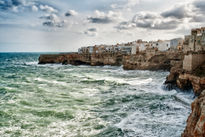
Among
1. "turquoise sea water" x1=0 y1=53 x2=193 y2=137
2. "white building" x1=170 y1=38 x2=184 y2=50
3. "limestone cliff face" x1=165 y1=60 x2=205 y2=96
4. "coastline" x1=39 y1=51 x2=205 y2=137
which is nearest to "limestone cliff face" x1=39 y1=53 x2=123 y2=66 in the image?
"coastline" x1=39 y1=51 x2=205 y2=137

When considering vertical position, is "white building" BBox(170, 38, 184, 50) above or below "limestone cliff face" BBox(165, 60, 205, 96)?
above

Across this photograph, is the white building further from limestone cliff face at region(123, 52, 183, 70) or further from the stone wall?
the stone wall

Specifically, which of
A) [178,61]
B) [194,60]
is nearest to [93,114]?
[194,60]

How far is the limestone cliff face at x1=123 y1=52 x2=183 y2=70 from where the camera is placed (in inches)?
1786

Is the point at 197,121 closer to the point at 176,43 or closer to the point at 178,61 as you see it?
the point at 178,61

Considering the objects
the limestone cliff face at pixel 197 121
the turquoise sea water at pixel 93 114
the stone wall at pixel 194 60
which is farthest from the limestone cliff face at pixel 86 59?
the limestone cliff face at pixel 197 121

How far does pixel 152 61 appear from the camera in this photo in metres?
47.4

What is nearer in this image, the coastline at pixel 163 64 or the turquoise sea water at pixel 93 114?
the coastline at pixel 163 64

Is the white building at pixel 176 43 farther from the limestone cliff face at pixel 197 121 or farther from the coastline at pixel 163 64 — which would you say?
the limestone cliff face at pixel 197 121

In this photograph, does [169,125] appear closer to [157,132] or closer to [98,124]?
[157,132]

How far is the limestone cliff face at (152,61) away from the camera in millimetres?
45375

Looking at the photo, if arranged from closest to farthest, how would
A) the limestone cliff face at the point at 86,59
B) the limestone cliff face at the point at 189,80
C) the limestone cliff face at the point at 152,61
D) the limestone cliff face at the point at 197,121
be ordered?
the limestone cliff face at the point at 197,121 → the limestone cliff face at the point at 189,80 → the limestone cliff face at the point at 152,61 → the limestone cliff face at the point at 86,59

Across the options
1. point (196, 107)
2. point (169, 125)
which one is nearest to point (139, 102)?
point (169, 125)

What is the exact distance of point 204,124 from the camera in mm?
6238
